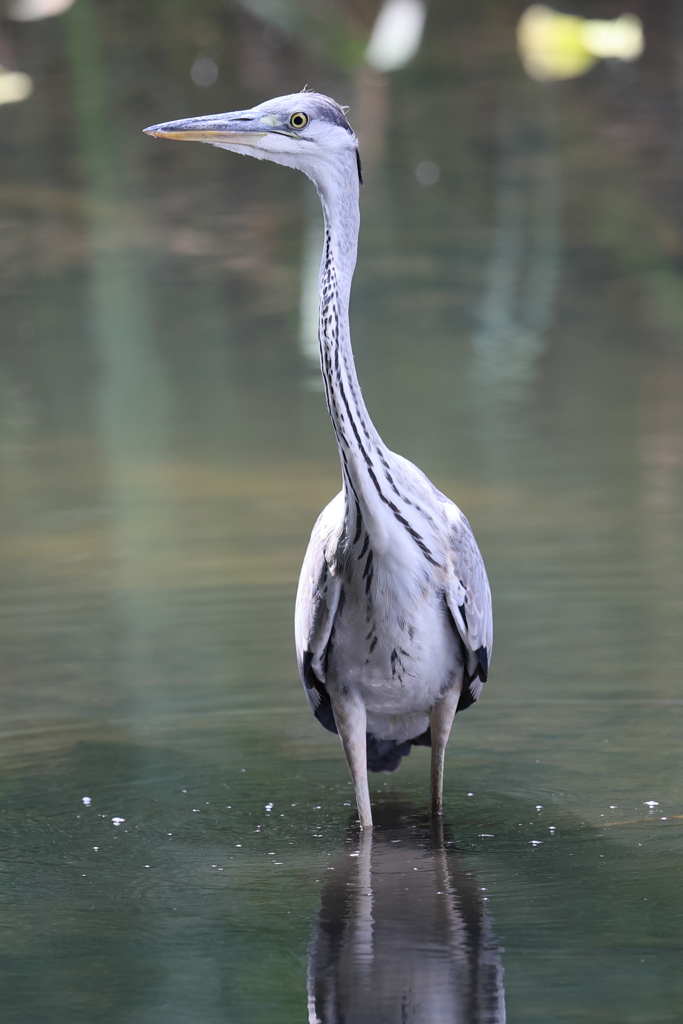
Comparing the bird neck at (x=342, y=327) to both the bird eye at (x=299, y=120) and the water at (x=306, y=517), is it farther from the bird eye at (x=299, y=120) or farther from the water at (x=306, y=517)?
the water at (x=306, y=517)

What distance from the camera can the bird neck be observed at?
4398 millimetres

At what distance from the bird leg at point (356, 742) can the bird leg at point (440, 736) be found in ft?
0.75

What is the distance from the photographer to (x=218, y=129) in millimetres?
4512

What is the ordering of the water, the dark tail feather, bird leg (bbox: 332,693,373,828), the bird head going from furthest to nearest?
the dark tail feather
bird leg (bbox: 332,693,373,828)
the bird head
the water

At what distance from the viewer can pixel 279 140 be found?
4574 millimetres

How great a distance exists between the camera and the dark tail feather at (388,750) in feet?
Result: 17.5

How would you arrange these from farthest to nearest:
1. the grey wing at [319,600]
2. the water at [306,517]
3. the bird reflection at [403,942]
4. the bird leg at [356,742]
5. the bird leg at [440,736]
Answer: the bird leg at [440,736] → the bird leg at [356,742] → the grey wing at [319,600] → the water at [306,517] → the bird reflection at [403,942]

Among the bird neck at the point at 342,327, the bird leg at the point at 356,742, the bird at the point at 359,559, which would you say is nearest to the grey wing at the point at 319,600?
the bird at the point at 359,559

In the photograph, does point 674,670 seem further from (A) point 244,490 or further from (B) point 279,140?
(A) point 244,490

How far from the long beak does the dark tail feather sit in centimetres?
202

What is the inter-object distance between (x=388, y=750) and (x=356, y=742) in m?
0.49

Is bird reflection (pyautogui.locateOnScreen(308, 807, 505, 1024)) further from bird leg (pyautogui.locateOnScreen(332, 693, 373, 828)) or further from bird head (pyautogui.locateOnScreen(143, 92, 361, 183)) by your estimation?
bird head (pyautogui.locateOnScreen(143, 92, 361, 183))

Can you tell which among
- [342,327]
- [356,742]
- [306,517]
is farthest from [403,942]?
[306,517]

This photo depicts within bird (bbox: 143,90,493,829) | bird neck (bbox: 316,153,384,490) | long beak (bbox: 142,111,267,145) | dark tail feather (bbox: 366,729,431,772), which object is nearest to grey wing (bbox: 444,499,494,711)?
bird (bbox: 143,90,493,829)
